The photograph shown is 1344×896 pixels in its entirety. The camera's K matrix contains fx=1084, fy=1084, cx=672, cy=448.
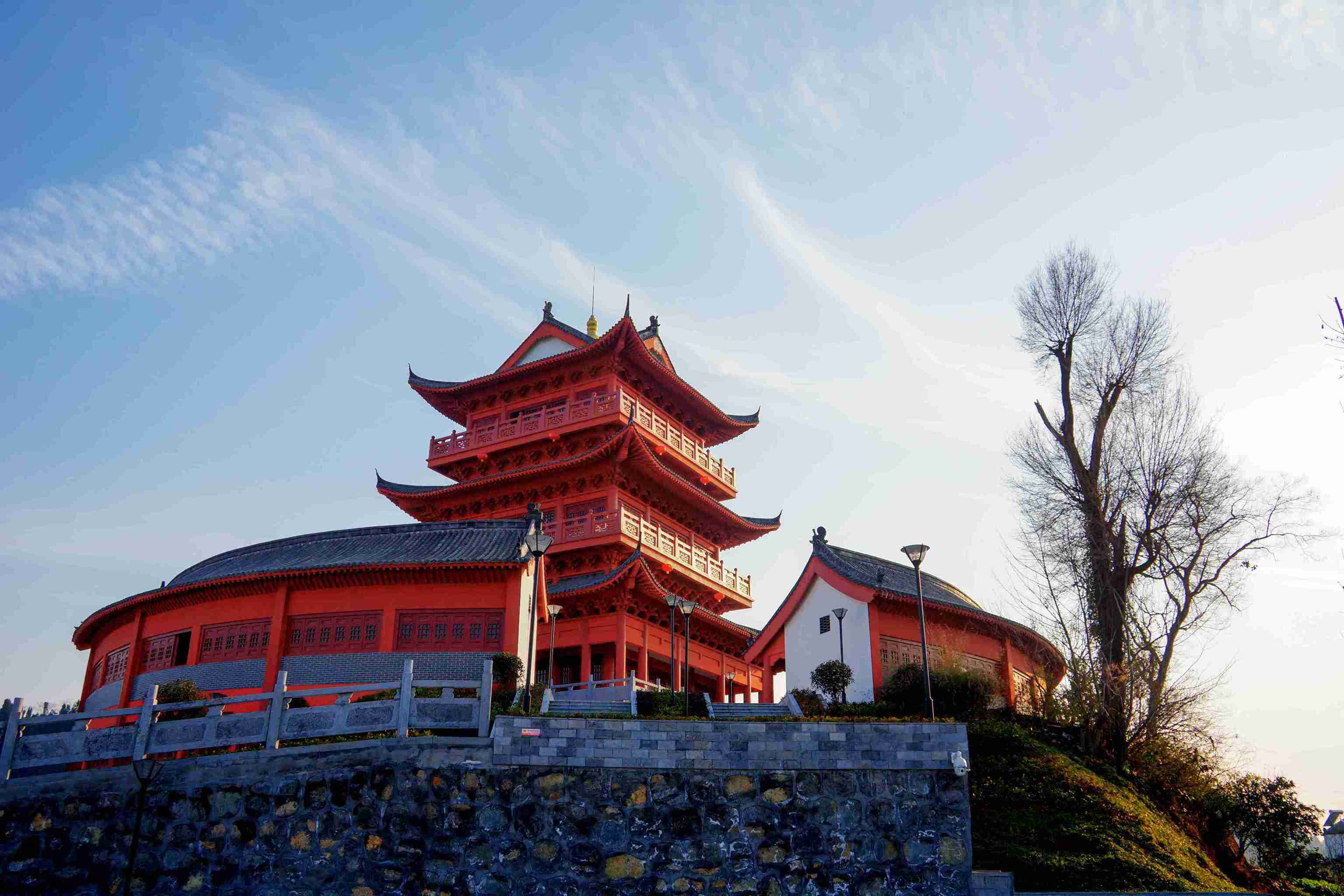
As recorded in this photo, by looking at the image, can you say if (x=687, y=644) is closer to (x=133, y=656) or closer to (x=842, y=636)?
(x=842, y=636)

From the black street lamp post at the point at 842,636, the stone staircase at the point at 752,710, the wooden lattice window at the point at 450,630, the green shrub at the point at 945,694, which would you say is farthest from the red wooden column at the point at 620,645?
the green shrub at the point at 945,694

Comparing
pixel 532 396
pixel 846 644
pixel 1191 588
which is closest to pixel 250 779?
pixel 846 644

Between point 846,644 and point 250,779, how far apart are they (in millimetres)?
15440

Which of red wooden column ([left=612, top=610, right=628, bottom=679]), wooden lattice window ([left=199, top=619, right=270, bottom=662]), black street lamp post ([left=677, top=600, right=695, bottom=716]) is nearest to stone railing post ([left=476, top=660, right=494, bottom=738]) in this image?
black street lamp post ([left=677, top=600, right=695, bottom=716])

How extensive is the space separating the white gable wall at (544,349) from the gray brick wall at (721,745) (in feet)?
85.9

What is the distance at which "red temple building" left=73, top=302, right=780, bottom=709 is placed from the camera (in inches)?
985

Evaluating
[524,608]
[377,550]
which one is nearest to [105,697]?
[377,550]

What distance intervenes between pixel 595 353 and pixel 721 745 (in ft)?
80.8

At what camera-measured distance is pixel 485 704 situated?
16.4m

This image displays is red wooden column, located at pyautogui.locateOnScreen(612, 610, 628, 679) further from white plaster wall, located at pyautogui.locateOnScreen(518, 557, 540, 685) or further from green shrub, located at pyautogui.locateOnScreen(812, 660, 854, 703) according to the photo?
green shrub, located at pyautogui.locateOnScreen(812, 660, 854, 703)

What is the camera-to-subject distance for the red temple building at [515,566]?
2503 cm

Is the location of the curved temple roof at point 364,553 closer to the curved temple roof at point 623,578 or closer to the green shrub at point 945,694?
the curved temple roof at point 623,578

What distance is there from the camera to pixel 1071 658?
74.1 feet

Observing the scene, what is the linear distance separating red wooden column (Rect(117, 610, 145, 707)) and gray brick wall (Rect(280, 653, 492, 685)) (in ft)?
15.4
